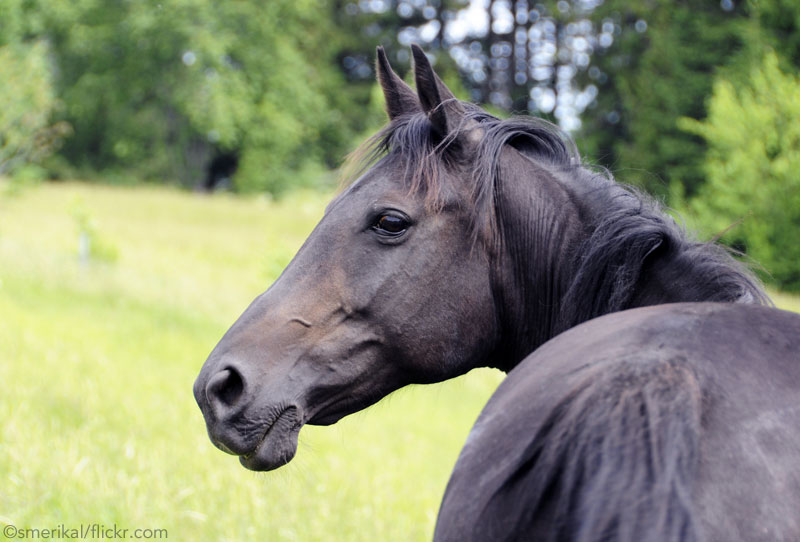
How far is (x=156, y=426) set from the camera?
557cm

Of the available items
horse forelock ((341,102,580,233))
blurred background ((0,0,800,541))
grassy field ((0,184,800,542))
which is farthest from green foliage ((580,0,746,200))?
horse forelock ((341,102,580,233))

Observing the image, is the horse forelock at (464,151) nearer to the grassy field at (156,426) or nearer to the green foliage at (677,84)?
the grassy field at (156,426)

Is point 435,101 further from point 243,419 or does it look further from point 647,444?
point 647,444

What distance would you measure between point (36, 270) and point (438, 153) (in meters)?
11.0

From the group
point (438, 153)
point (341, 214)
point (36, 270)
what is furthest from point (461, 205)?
point (36, 270)

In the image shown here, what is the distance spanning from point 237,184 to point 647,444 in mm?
35663

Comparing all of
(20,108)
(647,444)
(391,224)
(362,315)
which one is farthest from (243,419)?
(20,108)

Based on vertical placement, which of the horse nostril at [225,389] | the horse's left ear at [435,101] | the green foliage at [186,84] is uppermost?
the horse's left ear at [435,101]

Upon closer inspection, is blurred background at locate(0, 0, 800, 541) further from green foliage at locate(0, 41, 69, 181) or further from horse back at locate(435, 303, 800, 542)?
horse back at locate(435, 303, 800, 542)

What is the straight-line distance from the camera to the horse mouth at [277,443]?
190 centimetres

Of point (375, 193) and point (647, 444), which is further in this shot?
point (375, 193)

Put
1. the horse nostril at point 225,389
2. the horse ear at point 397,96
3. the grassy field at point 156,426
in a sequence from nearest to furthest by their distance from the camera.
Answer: the horse nostril at point 225,389 → the horse ear at point 397,96 → the grassy field at point 156,426

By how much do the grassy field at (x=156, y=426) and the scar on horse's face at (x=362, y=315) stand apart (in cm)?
38

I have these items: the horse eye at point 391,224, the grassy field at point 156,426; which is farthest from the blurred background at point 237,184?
the horse eye at point 391,224
